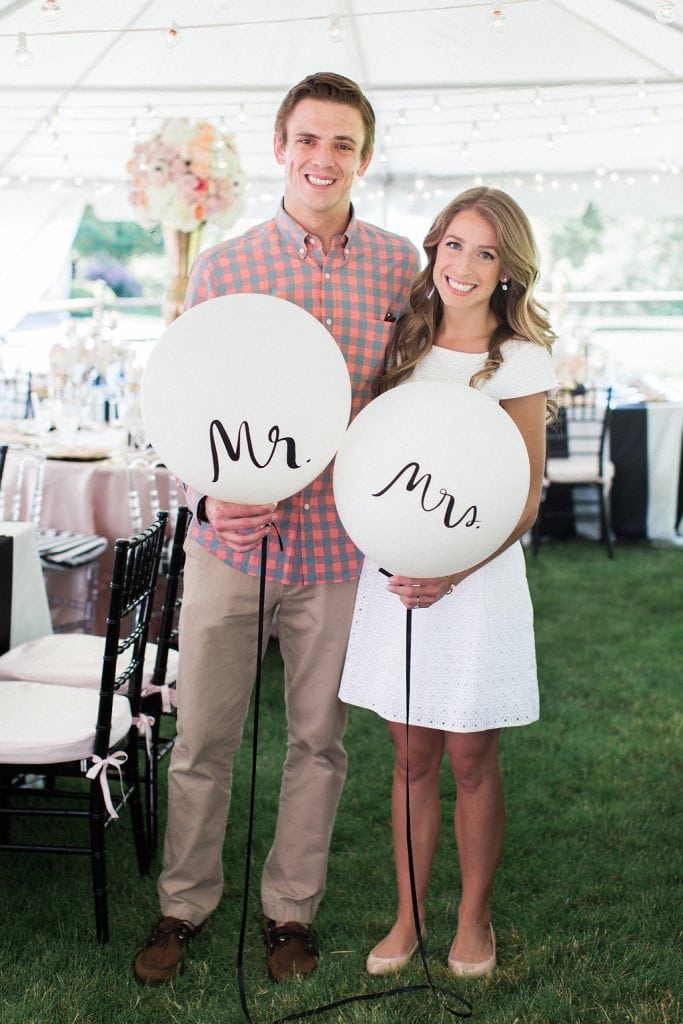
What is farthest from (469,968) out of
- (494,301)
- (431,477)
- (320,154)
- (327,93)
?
(327,93)

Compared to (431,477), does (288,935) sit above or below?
below

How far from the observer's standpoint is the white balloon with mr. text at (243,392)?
1.58 m

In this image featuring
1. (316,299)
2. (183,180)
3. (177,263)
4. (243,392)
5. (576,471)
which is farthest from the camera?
(576,471)

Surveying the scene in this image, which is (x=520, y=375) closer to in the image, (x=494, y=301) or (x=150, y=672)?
(x=494, y=301)

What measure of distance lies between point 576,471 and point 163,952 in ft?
13.4

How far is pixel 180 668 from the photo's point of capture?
6.73ft

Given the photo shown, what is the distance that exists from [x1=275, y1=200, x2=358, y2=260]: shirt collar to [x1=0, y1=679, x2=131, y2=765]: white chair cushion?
1018 millimetres

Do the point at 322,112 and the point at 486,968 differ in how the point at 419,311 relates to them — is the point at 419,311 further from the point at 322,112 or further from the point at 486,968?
the point at 486,968

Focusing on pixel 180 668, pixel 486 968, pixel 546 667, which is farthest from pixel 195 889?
pixel 546 667

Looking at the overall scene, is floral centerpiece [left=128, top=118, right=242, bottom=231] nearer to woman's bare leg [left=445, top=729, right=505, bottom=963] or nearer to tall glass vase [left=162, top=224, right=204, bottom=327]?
tall glass vase [left=162, top=224, right=204, bottom=327]

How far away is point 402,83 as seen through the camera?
5.86 meters

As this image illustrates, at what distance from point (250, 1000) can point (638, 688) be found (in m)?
2.16

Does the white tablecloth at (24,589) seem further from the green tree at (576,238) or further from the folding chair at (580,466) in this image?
the green tree at (576,238)

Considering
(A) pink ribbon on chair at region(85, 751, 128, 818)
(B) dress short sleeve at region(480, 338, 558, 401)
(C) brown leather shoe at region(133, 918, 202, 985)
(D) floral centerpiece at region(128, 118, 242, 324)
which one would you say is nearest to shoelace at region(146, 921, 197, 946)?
(C) brown leather shoe at region(133, 918, 202, 985)
